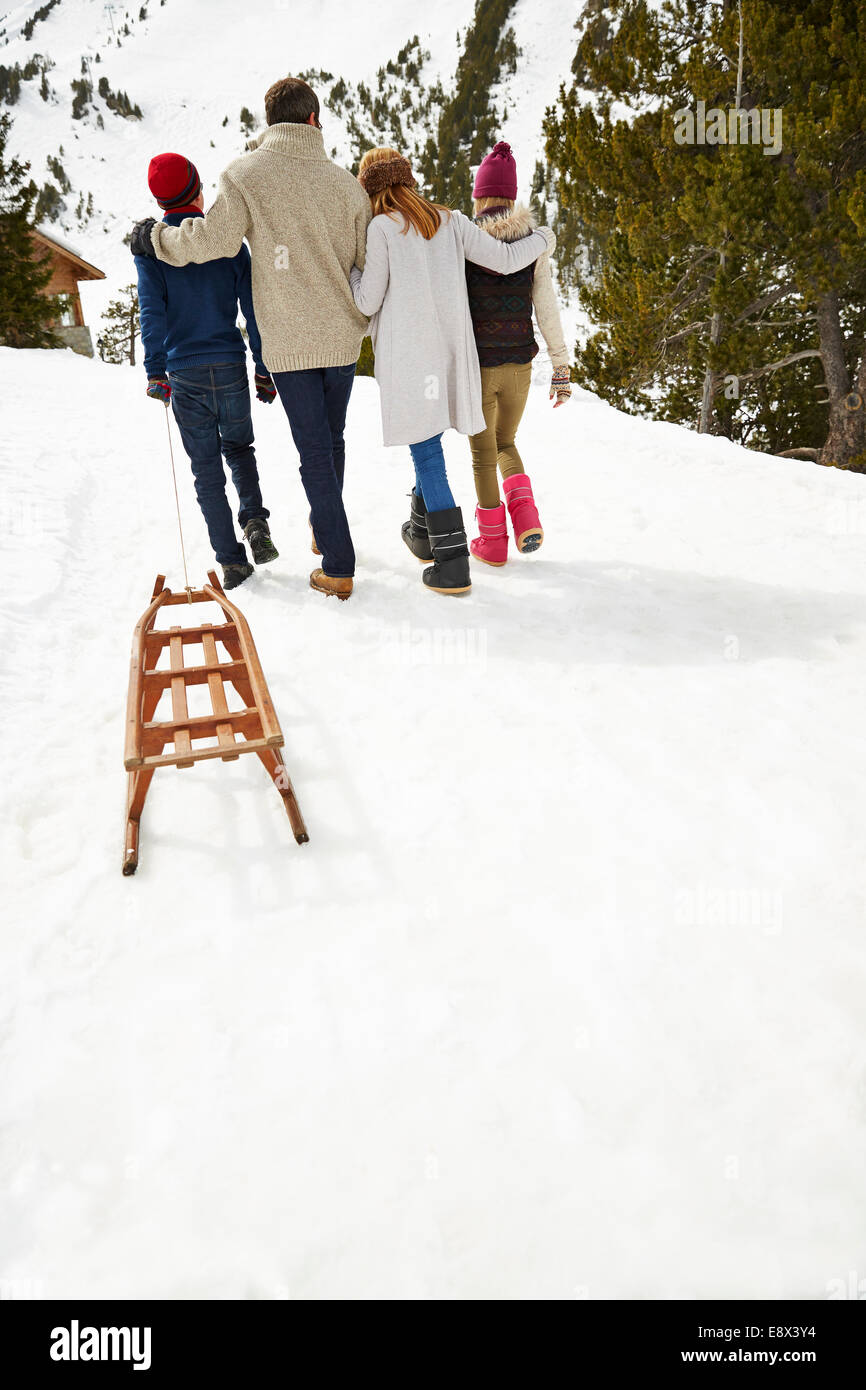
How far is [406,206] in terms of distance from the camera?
295 centimetres

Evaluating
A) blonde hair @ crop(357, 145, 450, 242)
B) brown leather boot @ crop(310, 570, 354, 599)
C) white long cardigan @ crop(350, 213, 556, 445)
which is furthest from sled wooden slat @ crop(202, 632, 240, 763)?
blonde hair @ crop(357, 145, 450, 242)

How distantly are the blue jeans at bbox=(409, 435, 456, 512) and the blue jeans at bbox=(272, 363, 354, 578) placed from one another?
37cm

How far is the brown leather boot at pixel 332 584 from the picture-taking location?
3525 millimetres

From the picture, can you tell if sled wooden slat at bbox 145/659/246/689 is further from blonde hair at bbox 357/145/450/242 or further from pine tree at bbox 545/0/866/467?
pine tree at bbox 545/0/866/467

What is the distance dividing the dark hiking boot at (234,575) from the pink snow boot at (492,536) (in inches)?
45.1

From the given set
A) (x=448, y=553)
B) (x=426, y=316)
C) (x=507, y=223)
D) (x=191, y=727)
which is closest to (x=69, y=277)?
(x=507, y=223)

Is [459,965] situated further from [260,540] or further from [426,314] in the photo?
[260,540]

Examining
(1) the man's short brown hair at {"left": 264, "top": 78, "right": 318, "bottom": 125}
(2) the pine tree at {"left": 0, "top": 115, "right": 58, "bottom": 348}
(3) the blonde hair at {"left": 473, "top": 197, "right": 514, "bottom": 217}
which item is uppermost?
(2) the pine tree at {"left": 0, "top": 115, "right": 58, "bottom": 348}

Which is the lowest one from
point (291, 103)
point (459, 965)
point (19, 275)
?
point (459, 965)

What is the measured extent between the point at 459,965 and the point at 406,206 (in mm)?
2771

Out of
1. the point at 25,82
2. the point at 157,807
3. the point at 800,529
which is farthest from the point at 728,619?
the point at 25,82

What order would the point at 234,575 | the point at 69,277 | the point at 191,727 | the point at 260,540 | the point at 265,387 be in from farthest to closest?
the point at 69,277, the point at 260,540, the point at 234,575, the point at 265,387, the point at 191,727

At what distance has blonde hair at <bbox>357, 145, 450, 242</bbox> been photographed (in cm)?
296

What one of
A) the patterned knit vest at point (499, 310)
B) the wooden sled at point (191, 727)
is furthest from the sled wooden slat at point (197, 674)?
the patterned knit vest at point (499, 310)
